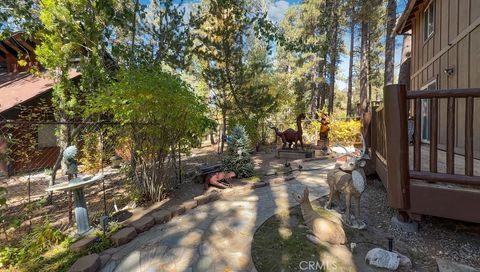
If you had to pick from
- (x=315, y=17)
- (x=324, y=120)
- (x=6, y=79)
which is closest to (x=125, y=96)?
(x=324, y=120)

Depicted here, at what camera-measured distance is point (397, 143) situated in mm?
2861

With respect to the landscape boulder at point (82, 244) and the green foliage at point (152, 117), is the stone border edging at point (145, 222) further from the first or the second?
the green foliage at point (152, 117)

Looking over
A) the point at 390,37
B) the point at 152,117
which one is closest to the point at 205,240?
the point at 152,117

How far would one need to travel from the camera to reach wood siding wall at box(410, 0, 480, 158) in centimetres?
505

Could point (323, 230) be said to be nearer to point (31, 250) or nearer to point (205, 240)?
point (205, 240)

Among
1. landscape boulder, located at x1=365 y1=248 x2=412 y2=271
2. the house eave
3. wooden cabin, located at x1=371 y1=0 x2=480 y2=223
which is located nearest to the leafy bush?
wooden cabin, located at x1=371 y1=0 x2=480 y2=223

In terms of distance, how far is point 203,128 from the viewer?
518 centimetres

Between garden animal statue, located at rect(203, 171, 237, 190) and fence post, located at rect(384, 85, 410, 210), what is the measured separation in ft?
10.3

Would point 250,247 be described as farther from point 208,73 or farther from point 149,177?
point 208,73

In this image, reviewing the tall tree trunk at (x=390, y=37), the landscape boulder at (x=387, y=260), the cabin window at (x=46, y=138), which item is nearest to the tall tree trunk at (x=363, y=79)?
the tall tree trunk at (x=390, y=37)

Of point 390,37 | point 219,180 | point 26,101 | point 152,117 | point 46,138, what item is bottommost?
point 219,180

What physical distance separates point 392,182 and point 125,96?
12.4ft

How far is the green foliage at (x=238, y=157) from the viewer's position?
245 inches

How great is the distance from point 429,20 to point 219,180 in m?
7.82
